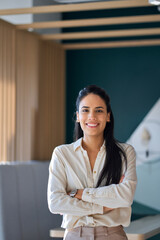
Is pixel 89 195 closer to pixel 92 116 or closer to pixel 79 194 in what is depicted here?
pixel 79 194

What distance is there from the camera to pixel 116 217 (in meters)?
2.43

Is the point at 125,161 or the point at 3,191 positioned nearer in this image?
the point at 125,161

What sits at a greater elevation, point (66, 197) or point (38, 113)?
point (38, 113)

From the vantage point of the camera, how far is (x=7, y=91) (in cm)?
521

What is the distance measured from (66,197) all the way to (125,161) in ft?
1.40

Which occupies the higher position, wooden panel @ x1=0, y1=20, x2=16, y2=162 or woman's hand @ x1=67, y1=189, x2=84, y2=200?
wooden panel @ x1=0, y1=20, x2=16, y2=162

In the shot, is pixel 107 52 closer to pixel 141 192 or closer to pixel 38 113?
pixel 38 113

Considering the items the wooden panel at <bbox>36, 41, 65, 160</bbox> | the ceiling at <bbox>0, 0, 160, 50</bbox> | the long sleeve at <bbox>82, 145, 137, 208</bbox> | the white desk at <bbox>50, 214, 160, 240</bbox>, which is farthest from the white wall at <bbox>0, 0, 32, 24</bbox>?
the long sleeve at <bbox>82, 145, 137, 208</bbox>

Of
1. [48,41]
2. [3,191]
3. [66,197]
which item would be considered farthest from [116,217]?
[48,41]

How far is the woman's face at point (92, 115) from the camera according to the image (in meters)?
2.49

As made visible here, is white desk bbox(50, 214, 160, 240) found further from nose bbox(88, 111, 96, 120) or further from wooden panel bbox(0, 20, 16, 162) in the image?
wooden panel bbox(0, 20, 16, 162)

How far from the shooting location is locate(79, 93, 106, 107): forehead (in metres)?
2.52

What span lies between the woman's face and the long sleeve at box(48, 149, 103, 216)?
11.0 inches

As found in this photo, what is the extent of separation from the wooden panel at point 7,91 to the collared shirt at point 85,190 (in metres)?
2.66
